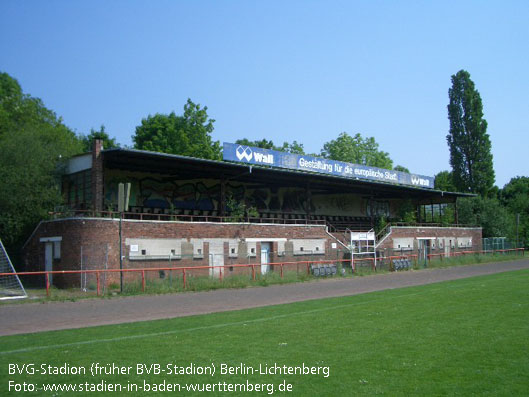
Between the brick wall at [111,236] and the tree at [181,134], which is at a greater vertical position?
the tree at [181,134]

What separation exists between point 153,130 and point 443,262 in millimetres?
38838

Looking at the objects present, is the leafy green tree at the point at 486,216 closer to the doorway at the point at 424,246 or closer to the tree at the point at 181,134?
the doorway at the point at 424,246

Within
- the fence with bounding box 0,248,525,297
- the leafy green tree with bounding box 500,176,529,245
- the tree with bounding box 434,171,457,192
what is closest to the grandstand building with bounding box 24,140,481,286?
the fence with bounding box 0,248,525,297

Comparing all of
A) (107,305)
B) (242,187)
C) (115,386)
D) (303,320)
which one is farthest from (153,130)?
(115,386)

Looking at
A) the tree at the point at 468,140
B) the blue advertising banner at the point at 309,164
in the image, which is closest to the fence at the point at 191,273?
the blue advertising banner at the point at 309,164

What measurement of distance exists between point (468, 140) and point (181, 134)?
1482 inches

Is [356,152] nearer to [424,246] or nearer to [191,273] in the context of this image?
[424,246]

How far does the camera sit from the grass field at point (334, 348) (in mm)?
→ 7598

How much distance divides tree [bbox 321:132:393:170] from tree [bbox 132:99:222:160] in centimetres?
2868

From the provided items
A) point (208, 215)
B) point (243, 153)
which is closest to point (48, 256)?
Answer: point (208, 215)

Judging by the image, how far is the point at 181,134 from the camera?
63281mm

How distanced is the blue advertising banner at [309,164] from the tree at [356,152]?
32.6 metres

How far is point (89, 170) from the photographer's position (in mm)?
32250

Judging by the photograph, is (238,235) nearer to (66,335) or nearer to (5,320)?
(5,320)
